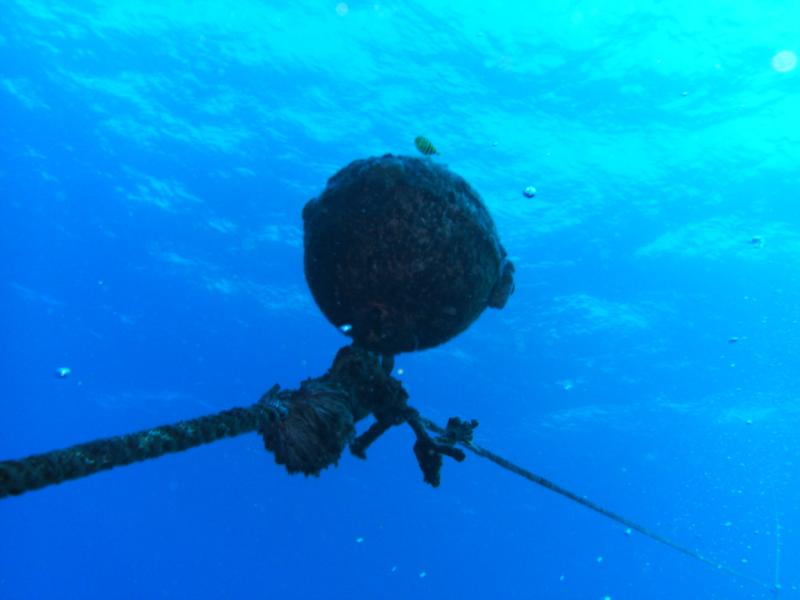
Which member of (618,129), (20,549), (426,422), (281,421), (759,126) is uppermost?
(20,549)

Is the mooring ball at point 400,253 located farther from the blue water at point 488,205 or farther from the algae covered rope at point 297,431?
the blue water at point 488,205

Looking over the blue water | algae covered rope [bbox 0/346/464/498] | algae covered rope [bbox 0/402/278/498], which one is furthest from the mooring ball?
the blue water

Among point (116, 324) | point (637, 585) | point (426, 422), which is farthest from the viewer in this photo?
point (637, 585)

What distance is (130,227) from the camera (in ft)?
92.9

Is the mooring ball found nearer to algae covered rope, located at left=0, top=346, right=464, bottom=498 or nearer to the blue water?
algae covered rope, located at left=0, top=346, right=464, bottom=498

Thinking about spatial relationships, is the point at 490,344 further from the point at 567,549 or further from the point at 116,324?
the point at 567,549

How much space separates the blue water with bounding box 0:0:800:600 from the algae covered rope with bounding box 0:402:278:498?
12.3 m

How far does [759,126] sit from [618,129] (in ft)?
13.6

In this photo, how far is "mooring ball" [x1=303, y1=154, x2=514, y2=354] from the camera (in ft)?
16.8

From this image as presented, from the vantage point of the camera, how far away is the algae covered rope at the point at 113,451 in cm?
205

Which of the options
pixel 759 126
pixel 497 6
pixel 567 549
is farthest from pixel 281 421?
pixel 567 549

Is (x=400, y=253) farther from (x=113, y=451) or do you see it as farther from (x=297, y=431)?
(x=113, y=451)

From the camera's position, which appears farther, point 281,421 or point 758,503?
point 758,503

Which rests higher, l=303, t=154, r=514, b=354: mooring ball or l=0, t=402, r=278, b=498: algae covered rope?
l=303, t=154, r=514, b=354: mooring ball
